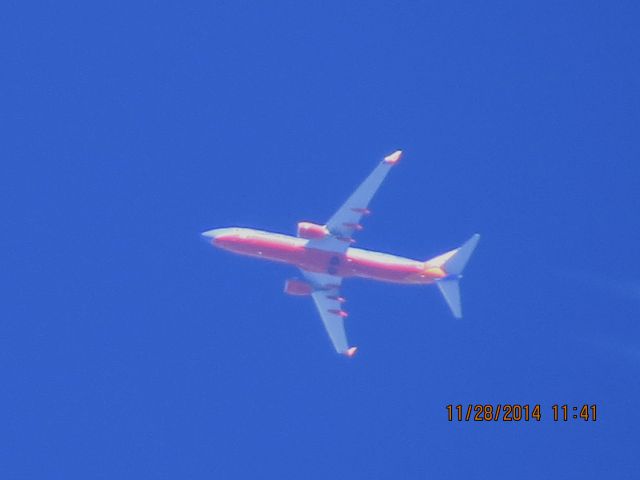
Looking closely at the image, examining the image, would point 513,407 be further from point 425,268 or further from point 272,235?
point 272,235

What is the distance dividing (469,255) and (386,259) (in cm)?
472

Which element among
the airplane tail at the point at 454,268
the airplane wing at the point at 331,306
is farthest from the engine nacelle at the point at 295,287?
the airplane tail at the point at 454,268

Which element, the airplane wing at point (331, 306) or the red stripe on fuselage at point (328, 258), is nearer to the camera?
the red stripe on fuselage at point (328, 258)

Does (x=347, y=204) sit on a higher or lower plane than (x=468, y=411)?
higher

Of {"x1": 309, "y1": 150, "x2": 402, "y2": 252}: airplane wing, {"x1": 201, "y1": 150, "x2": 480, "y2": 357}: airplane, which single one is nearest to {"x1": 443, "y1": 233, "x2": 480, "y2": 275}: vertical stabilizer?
{"x1": 201, "y1": 150, "x2": 480, "y2": 357}: airplane

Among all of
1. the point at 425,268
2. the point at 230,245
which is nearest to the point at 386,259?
the point at 425,268

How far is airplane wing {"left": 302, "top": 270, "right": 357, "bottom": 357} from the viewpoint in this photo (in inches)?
3164

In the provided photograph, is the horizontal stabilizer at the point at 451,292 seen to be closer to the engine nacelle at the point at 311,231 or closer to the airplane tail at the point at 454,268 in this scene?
the airplane tail at the point at 454,268

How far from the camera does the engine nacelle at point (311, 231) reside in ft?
253

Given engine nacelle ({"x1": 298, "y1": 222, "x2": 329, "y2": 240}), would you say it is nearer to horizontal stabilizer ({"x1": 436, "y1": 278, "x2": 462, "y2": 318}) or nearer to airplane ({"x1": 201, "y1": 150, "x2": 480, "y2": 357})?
→ airplane ({"x1": 201, "y1": 150, "x2": 480, "y2": 357})

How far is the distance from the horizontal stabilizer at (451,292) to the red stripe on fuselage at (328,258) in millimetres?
768

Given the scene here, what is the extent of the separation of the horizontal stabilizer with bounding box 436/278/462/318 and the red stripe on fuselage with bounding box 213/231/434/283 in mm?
768

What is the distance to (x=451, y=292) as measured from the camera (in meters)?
76.9

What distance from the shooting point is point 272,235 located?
7794 centimetres
